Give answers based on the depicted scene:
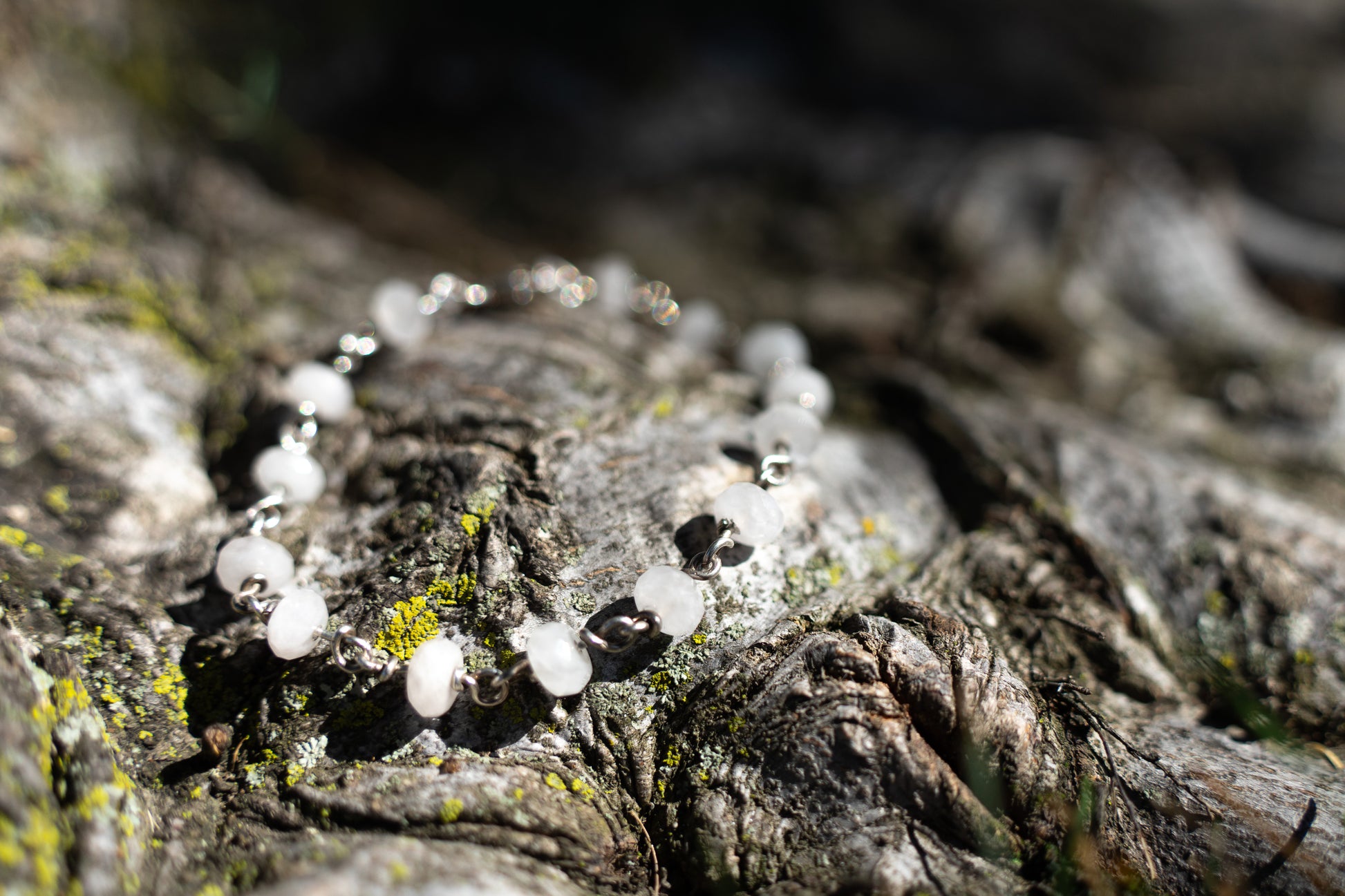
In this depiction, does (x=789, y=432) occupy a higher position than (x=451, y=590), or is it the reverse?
(x=789, y=432)

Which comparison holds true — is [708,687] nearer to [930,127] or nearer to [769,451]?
[769,451]

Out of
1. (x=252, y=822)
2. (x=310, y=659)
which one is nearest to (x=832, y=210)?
(x=310, y=659)

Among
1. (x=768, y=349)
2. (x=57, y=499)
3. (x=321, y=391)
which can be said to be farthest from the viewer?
(x=768, y=349)

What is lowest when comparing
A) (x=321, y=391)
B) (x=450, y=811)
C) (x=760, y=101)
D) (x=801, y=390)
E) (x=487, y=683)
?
(x=450, y=811)

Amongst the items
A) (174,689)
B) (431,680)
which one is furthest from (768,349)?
(174,689)

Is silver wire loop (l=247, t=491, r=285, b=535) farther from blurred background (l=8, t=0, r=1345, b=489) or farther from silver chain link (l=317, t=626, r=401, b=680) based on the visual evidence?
blurred background (l=8, t=0, r=1345, b=489)

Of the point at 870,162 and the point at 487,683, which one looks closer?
the point at 487,683


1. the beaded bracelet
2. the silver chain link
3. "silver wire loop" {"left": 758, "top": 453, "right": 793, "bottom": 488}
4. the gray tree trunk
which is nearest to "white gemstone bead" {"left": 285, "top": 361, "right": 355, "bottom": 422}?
the beaded bracelet

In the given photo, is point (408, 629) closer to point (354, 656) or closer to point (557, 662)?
point (354, 656)
